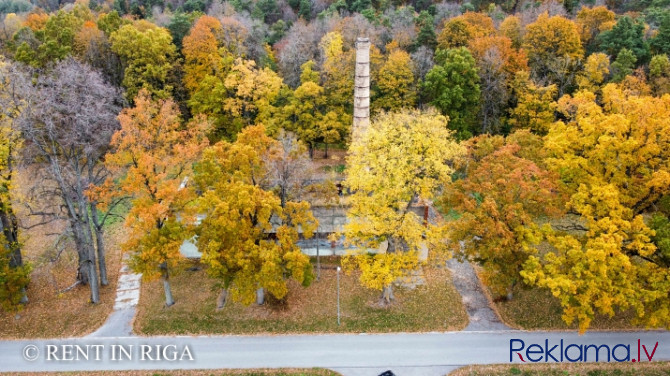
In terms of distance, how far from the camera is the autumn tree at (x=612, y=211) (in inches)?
787

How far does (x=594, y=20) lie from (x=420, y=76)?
16750mm

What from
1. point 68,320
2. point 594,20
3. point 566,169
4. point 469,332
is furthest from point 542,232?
point 594,20

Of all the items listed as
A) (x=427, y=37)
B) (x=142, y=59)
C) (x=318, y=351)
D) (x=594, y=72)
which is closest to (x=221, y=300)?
(x=318, y=351)

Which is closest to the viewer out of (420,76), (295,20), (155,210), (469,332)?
(155,210)

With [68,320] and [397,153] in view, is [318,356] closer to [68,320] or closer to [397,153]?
[397,153]

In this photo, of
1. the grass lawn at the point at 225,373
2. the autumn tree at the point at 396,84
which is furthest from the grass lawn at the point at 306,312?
the autumn tree at the point at 396,84

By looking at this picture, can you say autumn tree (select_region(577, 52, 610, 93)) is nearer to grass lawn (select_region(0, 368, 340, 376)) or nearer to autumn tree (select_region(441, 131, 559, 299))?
autumn tree (select_region(441, 131, 559, 299))

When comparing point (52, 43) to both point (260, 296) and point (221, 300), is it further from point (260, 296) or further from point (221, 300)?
point (260, 296)

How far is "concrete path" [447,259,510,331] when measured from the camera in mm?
23569

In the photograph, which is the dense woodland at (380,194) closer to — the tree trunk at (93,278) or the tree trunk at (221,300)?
the tree trunk at (93,278)

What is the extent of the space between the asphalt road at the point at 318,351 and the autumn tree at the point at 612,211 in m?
1.76

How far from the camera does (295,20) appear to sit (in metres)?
61.9

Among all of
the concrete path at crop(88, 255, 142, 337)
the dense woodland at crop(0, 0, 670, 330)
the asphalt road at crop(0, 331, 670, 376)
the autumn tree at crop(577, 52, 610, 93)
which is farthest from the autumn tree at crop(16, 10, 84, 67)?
the autumn tree at crop(577, 52, 610, 93)

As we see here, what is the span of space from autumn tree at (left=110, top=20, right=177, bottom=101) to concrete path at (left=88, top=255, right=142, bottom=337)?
1811cm
